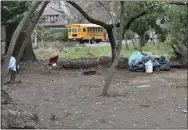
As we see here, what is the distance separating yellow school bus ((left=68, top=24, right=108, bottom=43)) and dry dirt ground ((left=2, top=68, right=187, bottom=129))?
110ft

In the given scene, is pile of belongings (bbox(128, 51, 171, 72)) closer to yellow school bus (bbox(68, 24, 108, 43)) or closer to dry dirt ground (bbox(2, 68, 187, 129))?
dry dirt ground (bbox(2, 68, 187, 129))

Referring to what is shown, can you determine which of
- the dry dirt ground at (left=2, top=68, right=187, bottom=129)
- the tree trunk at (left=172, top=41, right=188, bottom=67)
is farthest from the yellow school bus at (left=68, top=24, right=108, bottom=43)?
the dry dirt ground at (left=2, top=68, right=187, bottom=129)

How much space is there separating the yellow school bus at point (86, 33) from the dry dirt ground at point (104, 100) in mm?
33427

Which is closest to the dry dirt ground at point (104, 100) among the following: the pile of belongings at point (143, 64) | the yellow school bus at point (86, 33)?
the pile of belongings at point (143, 64)

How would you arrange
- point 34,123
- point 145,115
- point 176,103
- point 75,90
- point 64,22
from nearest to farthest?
point 34,123
point 145,115
point 176,103
point 75,90
point 64,22

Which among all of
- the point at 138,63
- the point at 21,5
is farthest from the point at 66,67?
the point at 21,5

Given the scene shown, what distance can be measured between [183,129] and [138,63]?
9658 mm

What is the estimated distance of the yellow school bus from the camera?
48.8m

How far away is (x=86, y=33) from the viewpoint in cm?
4975

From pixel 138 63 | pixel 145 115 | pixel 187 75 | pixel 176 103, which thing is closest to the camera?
pixel 145 115

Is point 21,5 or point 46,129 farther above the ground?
point 21,5

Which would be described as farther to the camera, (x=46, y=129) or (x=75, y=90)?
(x=75, y=90)

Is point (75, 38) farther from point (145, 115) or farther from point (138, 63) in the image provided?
point (145, 115)

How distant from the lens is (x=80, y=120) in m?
7.47
